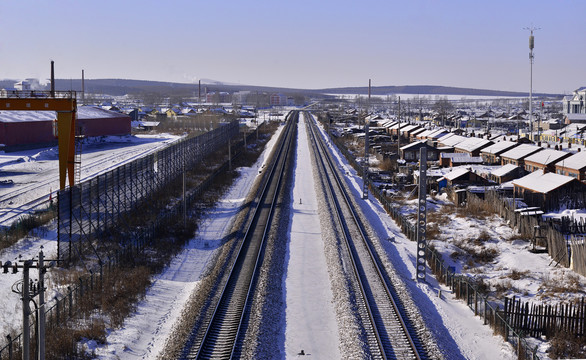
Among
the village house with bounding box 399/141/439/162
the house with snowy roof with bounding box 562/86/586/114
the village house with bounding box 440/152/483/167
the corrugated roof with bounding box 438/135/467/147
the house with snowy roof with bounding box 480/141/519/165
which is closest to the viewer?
the village house with bounding box 440/152/483/167

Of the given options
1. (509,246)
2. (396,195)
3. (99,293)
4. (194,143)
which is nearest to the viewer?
(99,293)

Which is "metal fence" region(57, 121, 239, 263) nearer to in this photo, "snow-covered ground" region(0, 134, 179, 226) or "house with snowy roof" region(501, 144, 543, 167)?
"snow-covered ground" region(0, 134, 179, 226)

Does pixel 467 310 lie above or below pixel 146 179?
below

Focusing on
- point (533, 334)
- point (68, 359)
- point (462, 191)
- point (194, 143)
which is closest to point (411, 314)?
point (533, 334)

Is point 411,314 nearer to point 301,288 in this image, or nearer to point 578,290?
point 301,288

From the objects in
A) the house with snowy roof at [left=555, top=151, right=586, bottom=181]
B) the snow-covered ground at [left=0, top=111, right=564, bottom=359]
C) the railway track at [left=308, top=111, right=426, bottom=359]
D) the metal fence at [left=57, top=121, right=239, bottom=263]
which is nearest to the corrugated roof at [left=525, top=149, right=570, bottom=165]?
the house with snowy roof at [left=555, top=151, right=586, bottom=181]

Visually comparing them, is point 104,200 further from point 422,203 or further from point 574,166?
point 574,166
